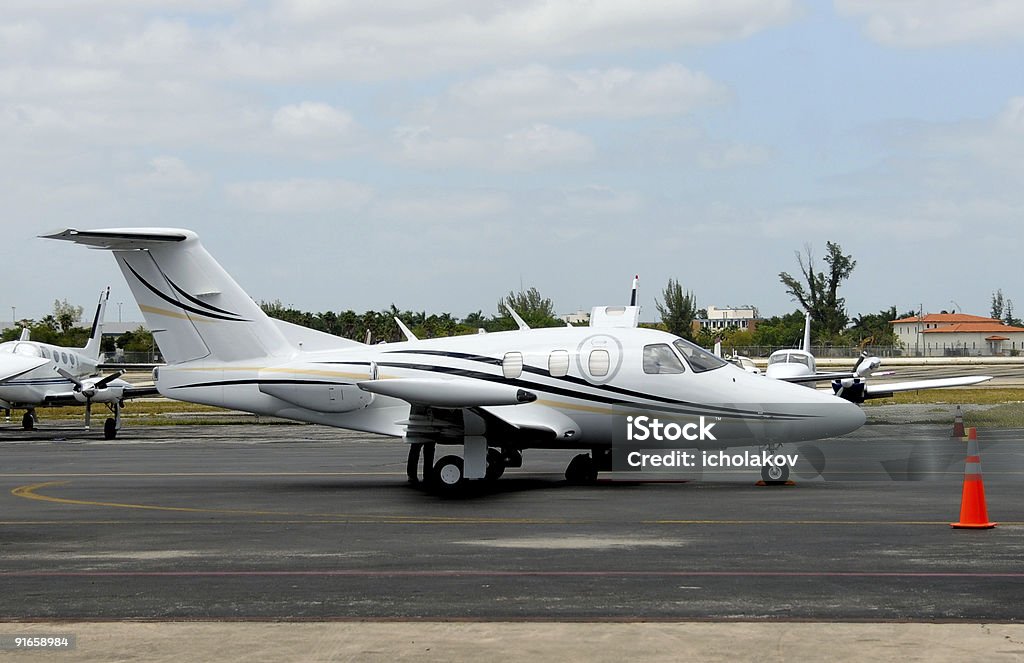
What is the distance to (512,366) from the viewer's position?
18.9 m

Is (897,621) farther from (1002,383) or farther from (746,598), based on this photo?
(1002,383)

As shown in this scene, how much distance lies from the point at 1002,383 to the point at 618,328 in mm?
64021

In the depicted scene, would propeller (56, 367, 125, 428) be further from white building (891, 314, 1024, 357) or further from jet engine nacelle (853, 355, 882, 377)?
white building (891, 314, 1024, 357)

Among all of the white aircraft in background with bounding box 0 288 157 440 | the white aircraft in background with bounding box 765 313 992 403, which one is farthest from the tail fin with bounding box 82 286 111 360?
the white aircraft in background with bounding box 765 313 992 403

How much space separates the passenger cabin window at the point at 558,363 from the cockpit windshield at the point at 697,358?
5.72 ft

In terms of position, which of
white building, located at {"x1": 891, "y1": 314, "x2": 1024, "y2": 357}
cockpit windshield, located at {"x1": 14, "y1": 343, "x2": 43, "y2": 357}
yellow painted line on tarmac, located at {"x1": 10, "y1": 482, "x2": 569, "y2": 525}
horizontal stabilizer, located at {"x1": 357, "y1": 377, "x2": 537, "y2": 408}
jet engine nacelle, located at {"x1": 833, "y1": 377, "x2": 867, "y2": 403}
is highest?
white building, located at {"x1": 891, "y1": 314, "x2": 1024, "y2": 357}

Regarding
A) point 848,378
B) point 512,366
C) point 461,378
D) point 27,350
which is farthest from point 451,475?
point 27,350

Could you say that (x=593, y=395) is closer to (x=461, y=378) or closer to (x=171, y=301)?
(x=461, y=378)

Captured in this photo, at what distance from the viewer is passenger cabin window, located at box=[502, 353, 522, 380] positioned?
1883 cm

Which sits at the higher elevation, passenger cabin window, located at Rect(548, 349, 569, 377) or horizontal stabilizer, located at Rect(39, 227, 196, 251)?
horizontal stabilizer, located at Rect(39, 227, 196, 251)

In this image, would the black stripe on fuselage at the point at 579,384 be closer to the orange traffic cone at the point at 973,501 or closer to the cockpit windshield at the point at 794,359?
the orange traffic cone at the point at 973,501

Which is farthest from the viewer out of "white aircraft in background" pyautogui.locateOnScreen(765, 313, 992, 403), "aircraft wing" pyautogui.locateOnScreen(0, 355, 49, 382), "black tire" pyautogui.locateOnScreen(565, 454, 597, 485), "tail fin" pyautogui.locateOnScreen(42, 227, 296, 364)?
"aircraft wing" pyautogui.locateOnScreen(0, 355, 49, 382)

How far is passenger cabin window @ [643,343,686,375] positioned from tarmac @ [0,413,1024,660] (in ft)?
5.84

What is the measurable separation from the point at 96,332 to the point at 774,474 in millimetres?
37298
